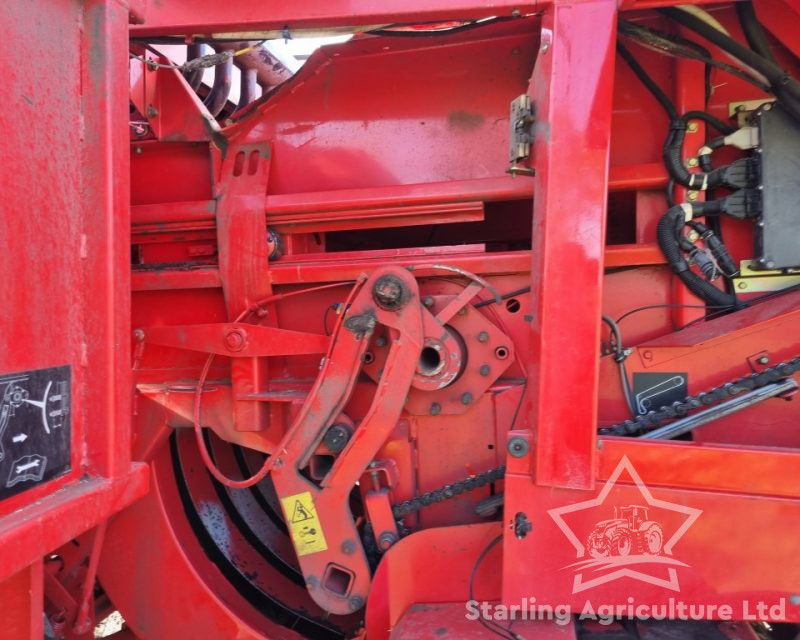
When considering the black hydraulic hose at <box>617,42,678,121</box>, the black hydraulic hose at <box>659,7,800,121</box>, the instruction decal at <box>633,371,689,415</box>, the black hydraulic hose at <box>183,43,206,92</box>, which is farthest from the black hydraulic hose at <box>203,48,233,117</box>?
the instruction decal at <box>633,371,689,415</box>

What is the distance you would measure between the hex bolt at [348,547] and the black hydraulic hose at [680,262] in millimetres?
1252

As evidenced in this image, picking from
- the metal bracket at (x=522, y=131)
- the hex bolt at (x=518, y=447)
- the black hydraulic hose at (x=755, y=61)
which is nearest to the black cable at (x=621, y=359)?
the hex bolt at (x=518, y=447)

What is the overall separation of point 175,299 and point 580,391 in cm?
135

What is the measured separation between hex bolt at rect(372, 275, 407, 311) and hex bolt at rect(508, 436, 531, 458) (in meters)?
0.50

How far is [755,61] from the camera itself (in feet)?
4.80

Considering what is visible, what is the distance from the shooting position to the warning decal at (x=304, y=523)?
1.76m

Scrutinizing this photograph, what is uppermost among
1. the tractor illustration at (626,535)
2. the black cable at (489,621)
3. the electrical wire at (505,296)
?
the electrical wire at (505,296)

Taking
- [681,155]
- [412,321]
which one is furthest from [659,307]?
[412,321]

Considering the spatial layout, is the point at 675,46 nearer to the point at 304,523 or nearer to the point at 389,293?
the point at 389,293

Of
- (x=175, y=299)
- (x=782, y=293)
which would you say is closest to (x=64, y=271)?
(x=175, y=299)

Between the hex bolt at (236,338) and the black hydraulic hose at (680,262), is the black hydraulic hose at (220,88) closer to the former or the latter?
the hex bolt at (236,338)

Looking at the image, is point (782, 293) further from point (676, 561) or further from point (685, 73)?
point (676, 561)

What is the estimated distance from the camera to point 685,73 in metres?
1.62

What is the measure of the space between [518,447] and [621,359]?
43 centimetres
